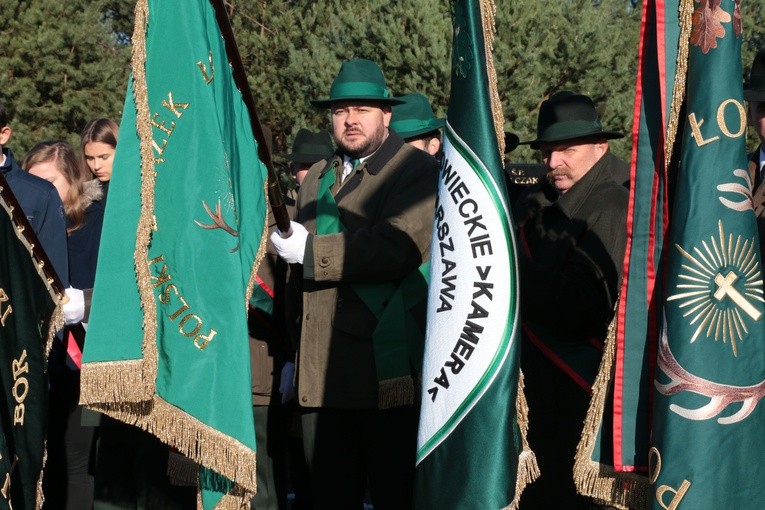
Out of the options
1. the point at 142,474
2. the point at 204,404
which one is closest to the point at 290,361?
the point at 142,474

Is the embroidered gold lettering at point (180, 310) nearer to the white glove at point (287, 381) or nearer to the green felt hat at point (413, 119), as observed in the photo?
the white glove at point (287, 381)

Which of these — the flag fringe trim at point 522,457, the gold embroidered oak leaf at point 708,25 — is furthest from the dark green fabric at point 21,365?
the gold embroidered oak leaf at point 708,25

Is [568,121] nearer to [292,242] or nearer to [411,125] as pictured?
[292,242]

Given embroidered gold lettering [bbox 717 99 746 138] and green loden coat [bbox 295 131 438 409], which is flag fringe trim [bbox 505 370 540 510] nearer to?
embroidered gold lettering [bbox 717 99 746 138]

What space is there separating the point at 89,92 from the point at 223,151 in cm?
1652

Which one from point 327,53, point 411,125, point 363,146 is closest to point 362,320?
point 363,146

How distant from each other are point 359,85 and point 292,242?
34.6 inches

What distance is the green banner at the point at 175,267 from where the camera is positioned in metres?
4.19

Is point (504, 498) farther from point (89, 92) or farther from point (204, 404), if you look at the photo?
point (89, 92)

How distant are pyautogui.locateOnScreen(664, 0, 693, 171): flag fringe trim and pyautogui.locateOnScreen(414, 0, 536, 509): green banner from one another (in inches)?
20.5

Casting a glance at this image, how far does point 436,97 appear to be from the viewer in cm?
1550

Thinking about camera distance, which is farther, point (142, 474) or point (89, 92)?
point (89, 92)

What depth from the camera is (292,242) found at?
16.4 ft

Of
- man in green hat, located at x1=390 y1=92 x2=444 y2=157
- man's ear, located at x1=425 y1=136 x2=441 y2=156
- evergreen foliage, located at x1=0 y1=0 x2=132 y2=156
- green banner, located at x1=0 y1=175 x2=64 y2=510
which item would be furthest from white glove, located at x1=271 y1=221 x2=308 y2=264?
evergreen foliage, located at x1=0 y1=0 x2=132 y2=156
